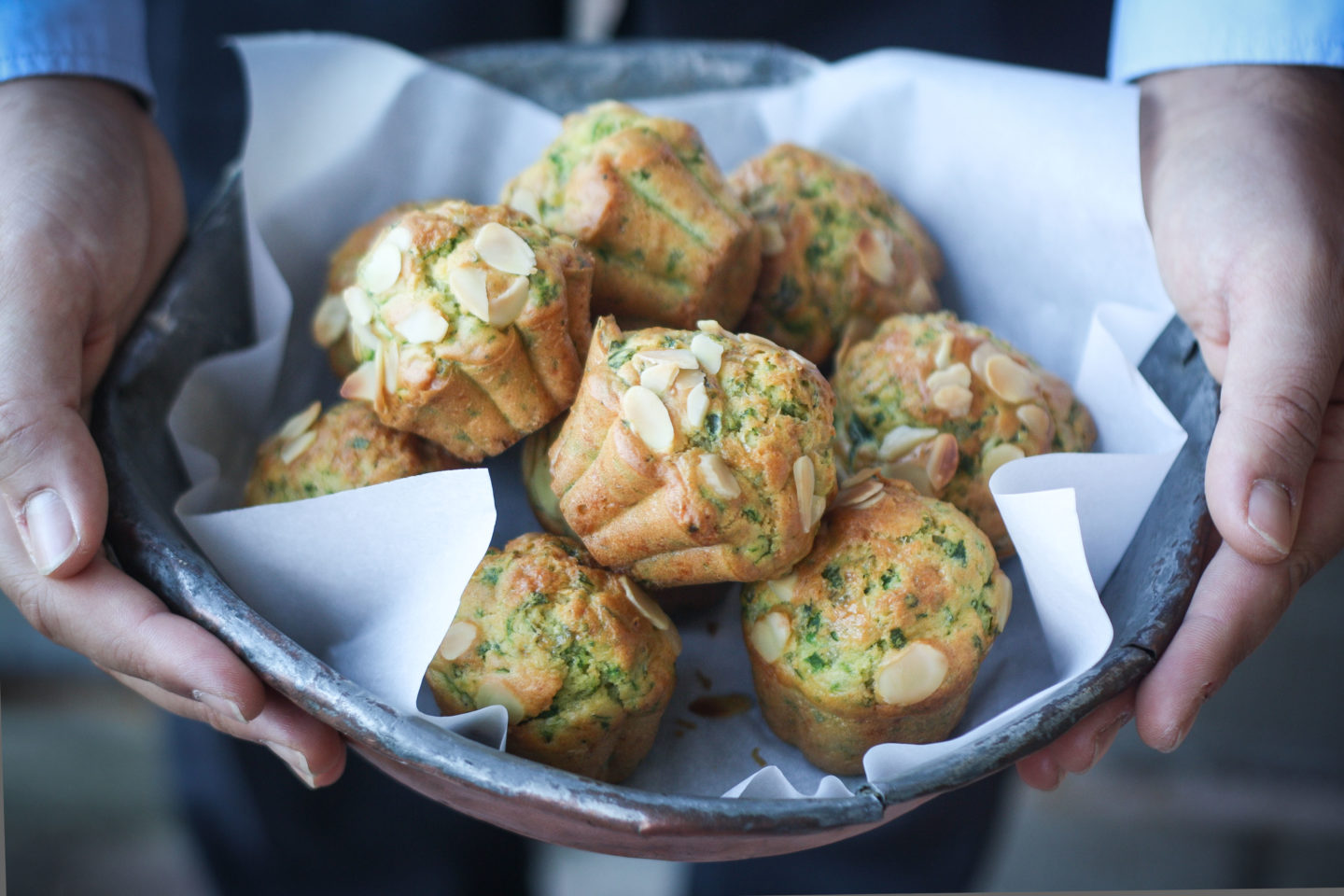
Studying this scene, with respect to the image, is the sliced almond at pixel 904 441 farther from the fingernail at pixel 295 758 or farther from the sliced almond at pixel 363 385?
the fingernail at pixel 295 758

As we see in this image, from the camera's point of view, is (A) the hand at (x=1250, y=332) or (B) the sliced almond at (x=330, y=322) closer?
(A) the hand at (x=1250, y=332)

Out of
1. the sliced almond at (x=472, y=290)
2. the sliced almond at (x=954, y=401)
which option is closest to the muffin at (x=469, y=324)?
the sliced almond at (x=472, y=290)

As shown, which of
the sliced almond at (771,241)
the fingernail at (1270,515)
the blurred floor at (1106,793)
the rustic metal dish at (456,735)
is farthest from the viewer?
the blurred floor at (1106,793)

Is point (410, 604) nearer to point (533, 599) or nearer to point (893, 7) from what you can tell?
point (533, 599)

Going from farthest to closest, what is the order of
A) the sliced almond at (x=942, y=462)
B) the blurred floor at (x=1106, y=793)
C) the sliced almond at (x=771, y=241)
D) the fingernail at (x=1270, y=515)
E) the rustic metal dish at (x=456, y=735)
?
the blurred floor at (x=1106, y=793) → the sliced almond at (x=771, y=241) → the sliced almond at (x=942, y=462) → the fingernail at (x=1270, y=515) → the rustic metal dish at (x=456, y=735)

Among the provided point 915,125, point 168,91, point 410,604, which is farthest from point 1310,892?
point 168,91

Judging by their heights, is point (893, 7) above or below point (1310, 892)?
above

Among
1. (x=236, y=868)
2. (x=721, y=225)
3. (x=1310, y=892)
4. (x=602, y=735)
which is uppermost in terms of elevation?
(x=721, y=225)

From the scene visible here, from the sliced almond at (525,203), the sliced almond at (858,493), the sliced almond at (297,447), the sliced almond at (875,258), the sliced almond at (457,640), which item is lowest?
the sliced almond at (457,640)
